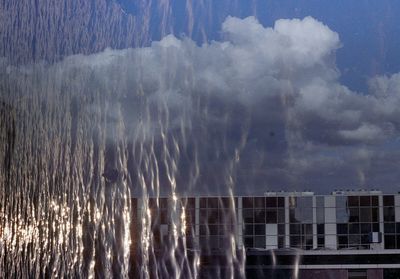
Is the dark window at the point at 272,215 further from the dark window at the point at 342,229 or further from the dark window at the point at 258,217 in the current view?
the dark window at the point at 342,229

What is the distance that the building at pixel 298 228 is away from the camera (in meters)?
47.4

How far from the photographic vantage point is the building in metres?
47.4

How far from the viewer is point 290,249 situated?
4903cm

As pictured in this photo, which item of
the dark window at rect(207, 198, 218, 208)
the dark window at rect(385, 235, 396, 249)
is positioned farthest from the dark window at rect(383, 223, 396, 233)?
the dark window at rect(207, 198, 218, 208)

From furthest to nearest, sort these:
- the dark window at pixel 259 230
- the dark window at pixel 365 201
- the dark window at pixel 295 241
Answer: the dark window at pixel 365 201, the dark window at pixel 295 241, the dark window at pixel 259 230

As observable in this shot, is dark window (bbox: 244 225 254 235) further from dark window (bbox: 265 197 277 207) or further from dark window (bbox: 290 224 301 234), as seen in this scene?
dark window (bbox: 290 224 301 234)

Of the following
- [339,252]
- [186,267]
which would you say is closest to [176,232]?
[339,252]

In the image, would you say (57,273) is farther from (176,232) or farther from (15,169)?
(176,232)

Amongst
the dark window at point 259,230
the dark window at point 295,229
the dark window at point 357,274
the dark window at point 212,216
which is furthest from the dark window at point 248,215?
the dark window at point 357,274

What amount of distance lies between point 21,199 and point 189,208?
553 inches

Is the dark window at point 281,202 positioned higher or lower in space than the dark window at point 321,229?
higher

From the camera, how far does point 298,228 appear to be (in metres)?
49.8

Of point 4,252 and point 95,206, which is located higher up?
point 95,206

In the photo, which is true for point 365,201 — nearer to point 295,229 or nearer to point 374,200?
point 374,200
